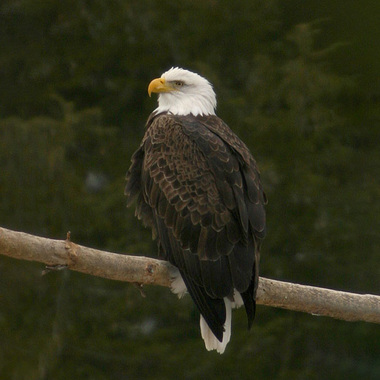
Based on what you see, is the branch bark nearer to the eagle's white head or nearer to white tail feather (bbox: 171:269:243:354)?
white tail feather (bbox: 171:269:243:354)

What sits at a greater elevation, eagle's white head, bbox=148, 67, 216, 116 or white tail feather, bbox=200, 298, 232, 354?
eagle's white head, bbox=148, 67, 216, 116

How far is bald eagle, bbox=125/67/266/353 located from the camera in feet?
10.8

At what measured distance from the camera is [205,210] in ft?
11.1

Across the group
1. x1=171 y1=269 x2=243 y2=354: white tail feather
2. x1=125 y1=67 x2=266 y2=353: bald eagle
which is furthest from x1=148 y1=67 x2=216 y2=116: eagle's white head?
x1=171 y1=269 x2=243 y2=354: white tail feather

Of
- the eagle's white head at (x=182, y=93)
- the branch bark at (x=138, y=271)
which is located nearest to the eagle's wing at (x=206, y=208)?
the branch bark at (x=138, y=271)

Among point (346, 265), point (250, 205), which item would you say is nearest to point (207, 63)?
point (346, 265)

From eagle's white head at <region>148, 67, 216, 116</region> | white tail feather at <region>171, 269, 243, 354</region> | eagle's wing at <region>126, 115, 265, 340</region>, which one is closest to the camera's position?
eagle's wing at <region>126, 115, 265, 340</region>

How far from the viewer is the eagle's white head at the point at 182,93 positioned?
13.3 ft

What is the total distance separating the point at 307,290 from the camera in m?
3.33

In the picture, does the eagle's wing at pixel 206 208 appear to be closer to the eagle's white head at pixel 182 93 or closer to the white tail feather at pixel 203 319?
the white tail feather at pixel 203 319

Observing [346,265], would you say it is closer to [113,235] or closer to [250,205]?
[113,235]

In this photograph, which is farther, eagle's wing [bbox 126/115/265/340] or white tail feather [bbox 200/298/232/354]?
white tail feather [bbox 200/298/232/354]

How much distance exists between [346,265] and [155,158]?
10.1ft

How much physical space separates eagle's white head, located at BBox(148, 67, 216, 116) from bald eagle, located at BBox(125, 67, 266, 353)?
0.27m
